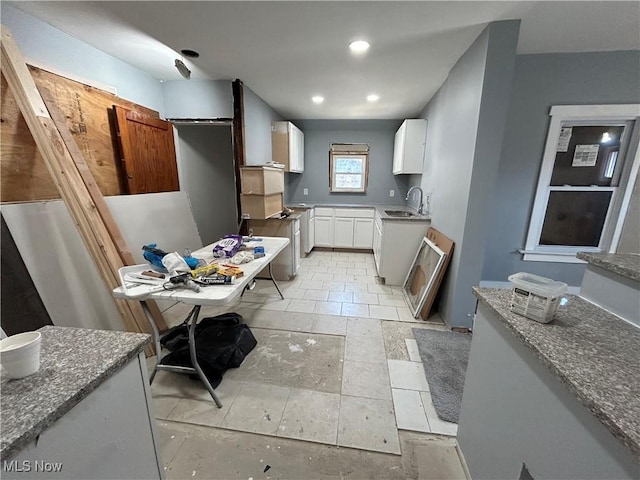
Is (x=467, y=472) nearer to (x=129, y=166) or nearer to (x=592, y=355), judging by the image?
(x=592, y=355)

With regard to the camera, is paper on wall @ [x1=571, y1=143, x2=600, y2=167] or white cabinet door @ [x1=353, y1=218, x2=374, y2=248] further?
white cabinet door @ [x1=353, y1=218, x2=374, y2=248]

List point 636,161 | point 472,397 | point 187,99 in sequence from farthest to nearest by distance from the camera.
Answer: point 187,99 → point 636,161 → point 472,397

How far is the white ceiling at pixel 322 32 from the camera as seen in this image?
69.1 inches

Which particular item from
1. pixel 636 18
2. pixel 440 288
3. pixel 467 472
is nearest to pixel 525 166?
pixel 636 18

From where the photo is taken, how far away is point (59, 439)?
62cm

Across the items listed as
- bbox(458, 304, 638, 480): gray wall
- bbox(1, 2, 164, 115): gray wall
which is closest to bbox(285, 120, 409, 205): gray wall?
bbox(1, 2, 164, 115): gray wall

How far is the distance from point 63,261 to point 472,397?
279cm

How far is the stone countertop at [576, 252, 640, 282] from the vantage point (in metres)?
0.95

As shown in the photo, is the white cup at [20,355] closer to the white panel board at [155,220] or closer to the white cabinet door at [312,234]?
the white panel board at [155,220]

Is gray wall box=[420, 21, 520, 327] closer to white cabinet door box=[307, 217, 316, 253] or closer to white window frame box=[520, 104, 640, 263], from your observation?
white window frame box=[520, 104, 640, 263]

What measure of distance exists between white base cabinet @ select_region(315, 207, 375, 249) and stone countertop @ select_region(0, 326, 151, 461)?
4205mm

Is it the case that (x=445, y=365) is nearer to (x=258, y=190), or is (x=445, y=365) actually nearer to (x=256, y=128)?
(x=258, y=190)

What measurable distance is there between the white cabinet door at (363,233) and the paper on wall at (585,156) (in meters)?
2.79

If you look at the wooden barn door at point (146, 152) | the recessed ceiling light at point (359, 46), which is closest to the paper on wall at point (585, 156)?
the recessed ceiling light at point (359, 46)
